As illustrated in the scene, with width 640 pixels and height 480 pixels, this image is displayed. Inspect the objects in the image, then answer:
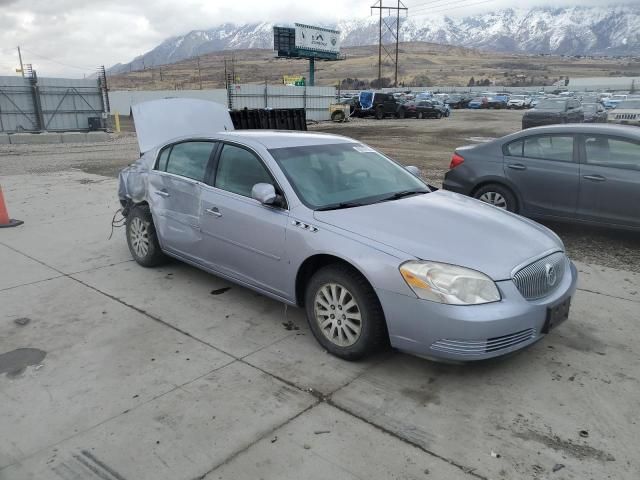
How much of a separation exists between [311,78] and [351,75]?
9748 centimetres

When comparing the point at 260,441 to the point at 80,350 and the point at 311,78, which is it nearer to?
the point at 80,350

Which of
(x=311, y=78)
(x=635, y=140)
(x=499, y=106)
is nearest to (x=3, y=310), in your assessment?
(x=635, y=140)

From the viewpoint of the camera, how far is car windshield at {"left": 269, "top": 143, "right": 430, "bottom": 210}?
4.10 metres

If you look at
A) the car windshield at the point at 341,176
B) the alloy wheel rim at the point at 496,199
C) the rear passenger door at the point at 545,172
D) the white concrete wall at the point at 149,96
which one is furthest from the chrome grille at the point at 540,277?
the white concrete wall at the point at 149,96

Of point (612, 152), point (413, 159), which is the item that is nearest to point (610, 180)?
point (612, 152)

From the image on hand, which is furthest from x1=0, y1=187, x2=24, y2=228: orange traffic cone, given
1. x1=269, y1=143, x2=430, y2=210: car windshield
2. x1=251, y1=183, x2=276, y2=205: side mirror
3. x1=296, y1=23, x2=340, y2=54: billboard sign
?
x1=296, y1=23, x2=340, y2=54: billboard sign

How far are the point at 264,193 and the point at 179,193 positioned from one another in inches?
52.8

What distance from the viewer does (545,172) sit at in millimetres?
6781

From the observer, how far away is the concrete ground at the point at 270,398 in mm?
2742

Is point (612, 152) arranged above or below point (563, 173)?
above

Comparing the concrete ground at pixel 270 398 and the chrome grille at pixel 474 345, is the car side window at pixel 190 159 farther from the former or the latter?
the chrome grille at pixel 474 345

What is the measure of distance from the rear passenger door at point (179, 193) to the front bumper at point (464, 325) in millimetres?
2139

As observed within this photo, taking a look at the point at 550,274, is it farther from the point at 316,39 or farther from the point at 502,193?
the point at 316,39

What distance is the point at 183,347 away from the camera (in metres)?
3.96
